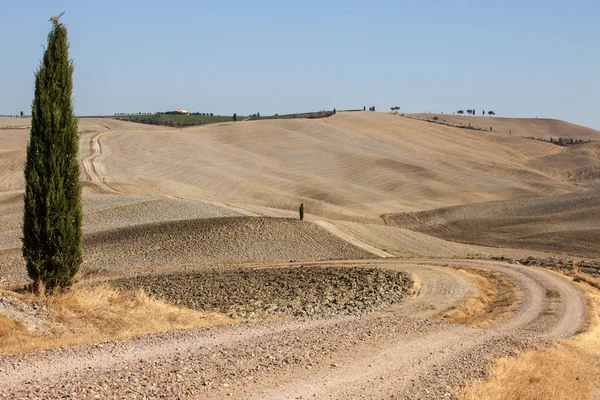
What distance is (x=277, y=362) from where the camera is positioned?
13609 mm

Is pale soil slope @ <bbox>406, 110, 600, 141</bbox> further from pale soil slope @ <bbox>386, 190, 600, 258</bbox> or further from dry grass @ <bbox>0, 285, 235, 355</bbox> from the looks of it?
dry grass @ <bbox>0, 285, 235, 355</bbox>

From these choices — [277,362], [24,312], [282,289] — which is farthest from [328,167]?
[277,362]

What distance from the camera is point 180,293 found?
94.2 ft

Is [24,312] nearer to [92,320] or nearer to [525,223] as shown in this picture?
A: [92,320]

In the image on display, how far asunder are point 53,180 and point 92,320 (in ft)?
13.9

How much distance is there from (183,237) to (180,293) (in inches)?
604

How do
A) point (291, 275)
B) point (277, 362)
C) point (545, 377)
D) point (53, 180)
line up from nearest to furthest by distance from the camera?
point (277, 362) → point (545, 377) → point (53, 180) → point (291, 275)

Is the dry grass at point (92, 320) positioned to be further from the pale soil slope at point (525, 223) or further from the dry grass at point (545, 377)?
the pale soil slope at point (525, 223)

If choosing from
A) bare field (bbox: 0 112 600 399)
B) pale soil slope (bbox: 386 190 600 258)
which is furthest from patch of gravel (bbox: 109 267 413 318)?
pale soil slope (bbox: 386 190 600 258)

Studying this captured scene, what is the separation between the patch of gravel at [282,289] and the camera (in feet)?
83.6

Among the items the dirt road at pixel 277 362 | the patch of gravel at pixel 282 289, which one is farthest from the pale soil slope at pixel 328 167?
the dirt road at pixel 277 362

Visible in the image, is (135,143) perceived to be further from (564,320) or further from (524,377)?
(524,377)

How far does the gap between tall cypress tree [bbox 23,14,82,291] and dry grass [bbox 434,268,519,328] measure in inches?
465

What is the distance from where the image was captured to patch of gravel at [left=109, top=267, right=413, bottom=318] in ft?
83.6
